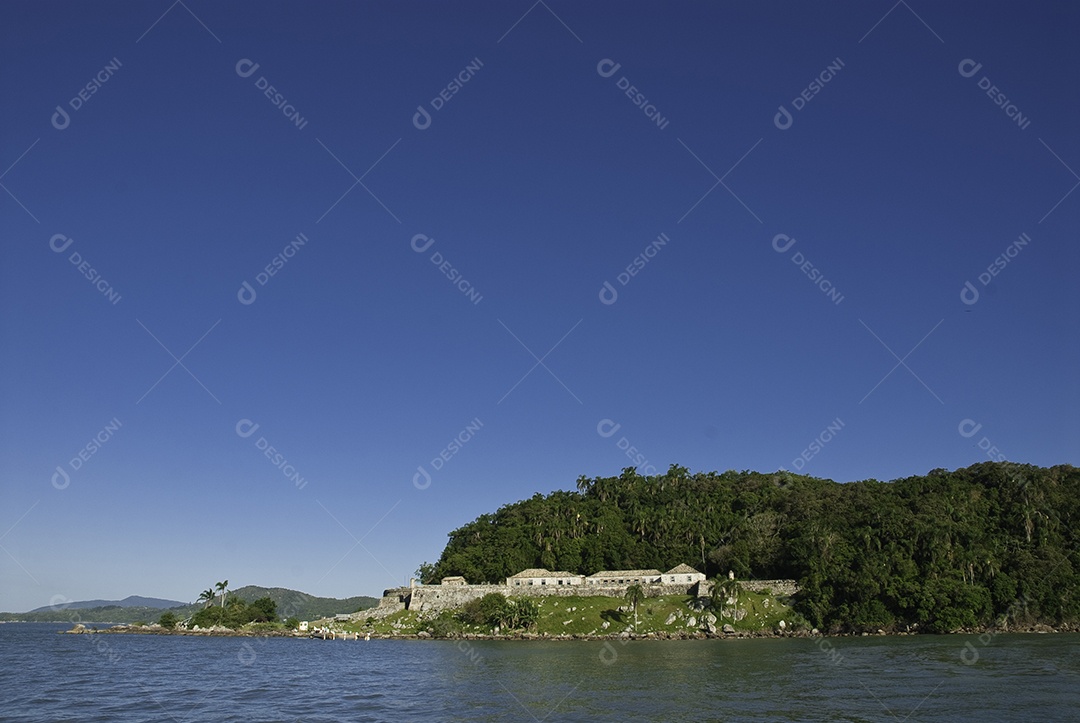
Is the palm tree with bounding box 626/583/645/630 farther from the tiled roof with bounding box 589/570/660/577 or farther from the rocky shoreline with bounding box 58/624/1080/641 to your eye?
the tiled roof with bounding box 589/570/660/577

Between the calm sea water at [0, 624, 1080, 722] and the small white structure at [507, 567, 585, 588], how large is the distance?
41753 millimetres

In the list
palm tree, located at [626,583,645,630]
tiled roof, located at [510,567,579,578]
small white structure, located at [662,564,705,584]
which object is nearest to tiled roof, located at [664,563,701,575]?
small white structure, located at [662,564,705,584]

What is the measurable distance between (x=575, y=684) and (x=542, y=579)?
7702cm

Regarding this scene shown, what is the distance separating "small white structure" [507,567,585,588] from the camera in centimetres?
12494

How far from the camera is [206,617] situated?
141750 mm

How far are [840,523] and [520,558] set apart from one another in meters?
60.7

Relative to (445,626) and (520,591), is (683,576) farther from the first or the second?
(445,626)

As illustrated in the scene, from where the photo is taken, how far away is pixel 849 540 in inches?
4742

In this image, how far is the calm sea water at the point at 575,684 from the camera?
38812 mm

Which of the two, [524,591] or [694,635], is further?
[524,591]

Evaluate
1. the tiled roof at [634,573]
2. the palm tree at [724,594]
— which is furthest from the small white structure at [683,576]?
the palm tree at [724,594]

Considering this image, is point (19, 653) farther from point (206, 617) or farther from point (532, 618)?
point (532, 618)

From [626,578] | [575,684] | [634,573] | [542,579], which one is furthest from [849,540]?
[575,684]

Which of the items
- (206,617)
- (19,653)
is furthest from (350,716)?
(206,617)
